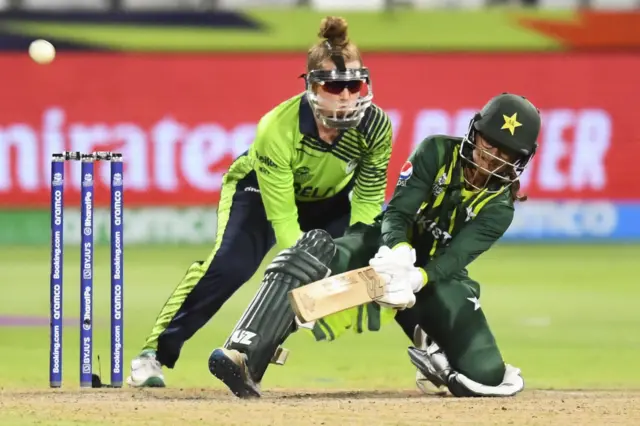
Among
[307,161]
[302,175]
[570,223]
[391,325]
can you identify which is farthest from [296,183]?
[570,223]

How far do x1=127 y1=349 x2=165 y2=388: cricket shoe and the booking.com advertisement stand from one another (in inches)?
288

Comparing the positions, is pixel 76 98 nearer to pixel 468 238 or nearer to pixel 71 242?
pixel 71 242

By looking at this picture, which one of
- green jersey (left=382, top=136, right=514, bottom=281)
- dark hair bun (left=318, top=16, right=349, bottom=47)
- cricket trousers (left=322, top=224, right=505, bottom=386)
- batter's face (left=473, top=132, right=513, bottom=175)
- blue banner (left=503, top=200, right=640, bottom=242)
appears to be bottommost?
blue banner (left=503, top=200, right=640, bottom=242)

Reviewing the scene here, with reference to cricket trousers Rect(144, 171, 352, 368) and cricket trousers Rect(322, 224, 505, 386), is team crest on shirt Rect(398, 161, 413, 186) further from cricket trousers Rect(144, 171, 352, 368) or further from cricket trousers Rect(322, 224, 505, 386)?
cricket trousers Rect(144, 171, 352, 368)

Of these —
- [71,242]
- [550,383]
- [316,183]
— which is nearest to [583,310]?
[550,383]

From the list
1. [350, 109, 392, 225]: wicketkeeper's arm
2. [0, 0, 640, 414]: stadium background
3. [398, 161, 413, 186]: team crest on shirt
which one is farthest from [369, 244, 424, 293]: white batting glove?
[0, 0, 640, 414]: stadium background

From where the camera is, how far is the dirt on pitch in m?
4.85

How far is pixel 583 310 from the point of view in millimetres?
9664

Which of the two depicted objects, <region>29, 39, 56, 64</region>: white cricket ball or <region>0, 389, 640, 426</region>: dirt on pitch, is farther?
<region>29, 39, 56, 64</region>: white cricket ball

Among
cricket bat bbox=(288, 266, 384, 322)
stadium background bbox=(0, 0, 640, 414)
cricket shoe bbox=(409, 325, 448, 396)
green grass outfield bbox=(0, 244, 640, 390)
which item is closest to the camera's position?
cricket bat bbox=(288, 266, 384, 322)

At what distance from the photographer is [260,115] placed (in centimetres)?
1383

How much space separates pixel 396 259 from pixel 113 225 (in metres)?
1.27

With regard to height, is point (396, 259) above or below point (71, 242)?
above

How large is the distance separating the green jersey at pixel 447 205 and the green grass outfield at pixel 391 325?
108cm
